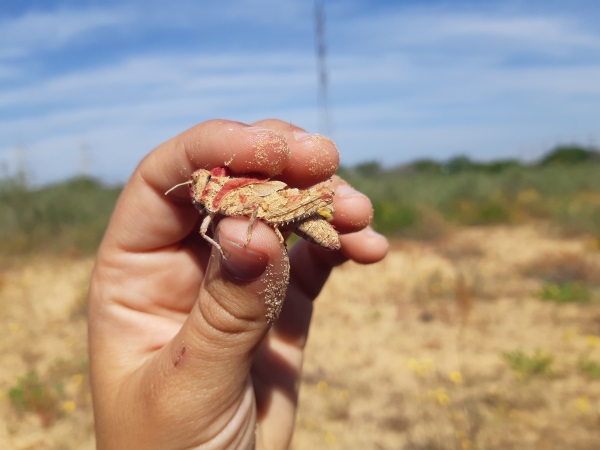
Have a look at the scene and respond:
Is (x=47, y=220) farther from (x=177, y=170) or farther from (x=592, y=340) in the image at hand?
(x=177, y=170)

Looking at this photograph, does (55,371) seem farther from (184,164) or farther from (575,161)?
(575,161)

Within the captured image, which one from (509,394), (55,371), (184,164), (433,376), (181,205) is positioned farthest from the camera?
(55,371)

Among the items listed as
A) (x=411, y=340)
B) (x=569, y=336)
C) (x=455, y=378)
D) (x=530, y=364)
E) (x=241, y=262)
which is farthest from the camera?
(x=411, y=340)

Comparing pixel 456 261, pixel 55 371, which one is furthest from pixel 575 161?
pixel 55 371

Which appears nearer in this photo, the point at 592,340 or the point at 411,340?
the point at 592,340

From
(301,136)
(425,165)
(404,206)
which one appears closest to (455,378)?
(301,136)

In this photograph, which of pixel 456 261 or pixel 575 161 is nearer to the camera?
pixel 456 261

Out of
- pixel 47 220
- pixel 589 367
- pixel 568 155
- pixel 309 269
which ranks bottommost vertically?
pixel 568 155
